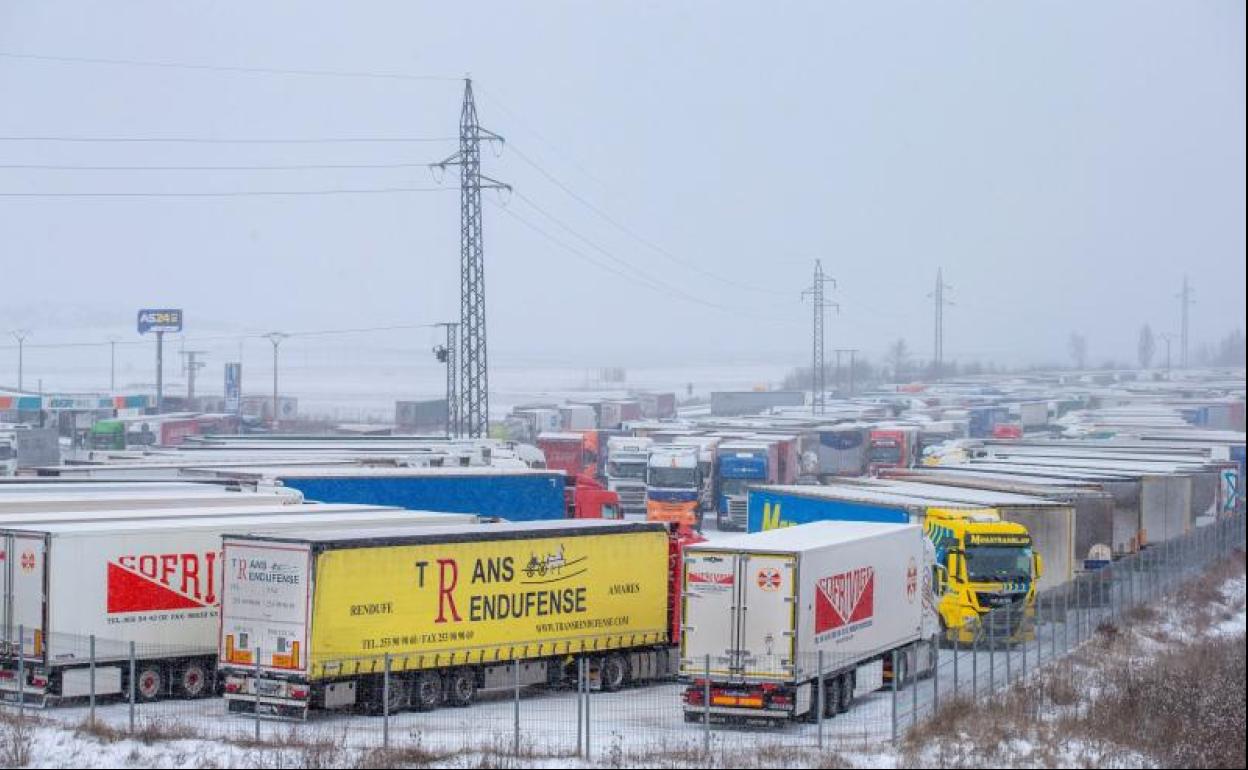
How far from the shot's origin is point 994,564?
3105 cm

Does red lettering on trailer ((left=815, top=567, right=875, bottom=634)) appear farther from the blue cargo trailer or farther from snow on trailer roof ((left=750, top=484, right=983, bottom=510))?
the blue cargo trailer

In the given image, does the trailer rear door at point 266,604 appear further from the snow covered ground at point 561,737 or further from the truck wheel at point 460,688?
the truck wheel at point 460,688

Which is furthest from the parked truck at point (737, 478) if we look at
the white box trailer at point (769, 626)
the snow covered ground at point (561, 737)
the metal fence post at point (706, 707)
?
the metal fence post at point (706, 707)

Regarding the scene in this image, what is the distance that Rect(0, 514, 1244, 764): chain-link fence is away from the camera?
19.5 meters

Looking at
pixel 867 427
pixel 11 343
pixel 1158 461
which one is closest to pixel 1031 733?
pixel 1158 461

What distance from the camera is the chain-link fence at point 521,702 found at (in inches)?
768

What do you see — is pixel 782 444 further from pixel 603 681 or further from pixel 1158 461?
pixel 603 681

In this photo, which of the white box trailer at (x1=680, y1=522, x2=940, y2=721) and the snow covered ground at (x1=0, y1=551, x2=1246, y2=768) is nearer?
the snow covered ground at (x1=0, y1=551, x2=1246, y2=768)

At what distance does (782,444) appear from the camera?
62031 millimetres

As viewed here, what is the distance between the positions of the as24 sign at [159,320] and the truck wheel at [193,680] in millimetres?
83092

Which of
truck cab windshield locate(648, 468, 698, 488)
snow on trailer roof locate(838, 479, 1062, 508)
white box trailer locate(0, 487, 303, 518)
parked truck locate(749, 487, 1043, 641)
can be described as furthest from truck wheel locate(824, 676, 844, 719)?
truck cab windshield locate(648, 468, 698, 488)

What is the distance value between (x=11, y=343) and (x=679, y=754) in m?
184

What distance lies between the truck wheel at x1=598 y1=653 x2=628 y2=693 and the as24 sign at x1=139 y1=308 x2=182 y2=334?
83419 millimetres

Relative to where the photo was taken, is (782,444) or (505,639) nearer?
(505,639)
